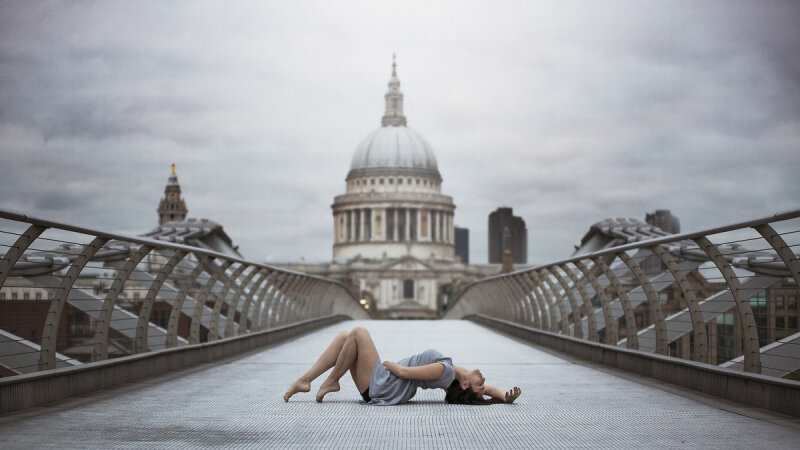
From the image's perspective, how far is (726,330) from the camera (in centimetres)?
1144

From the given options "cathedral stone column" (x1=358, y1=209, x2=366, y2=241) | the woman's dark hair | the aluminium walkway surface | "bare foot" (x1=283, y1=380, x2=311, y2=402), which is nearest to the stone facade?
"cathedral stone column" (x1=358, y1=209, x2=366, y2=241)

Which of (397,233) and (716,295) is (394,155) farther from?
(716,295)

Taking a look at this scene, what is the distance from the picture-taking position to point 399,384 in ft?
27.6

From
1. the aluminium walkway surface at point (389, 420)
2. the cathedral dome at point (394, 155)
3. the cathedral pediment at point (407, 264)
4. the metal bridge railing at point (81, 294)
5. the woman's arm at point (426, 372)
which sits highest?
the cathedral dome at point (394, 155)

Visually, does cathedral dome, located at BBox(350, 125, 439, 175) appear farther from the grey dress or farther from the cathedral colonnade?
the grey dress

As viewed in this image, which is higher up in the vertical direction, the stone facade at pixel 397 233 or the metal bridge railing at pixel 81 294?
the stone facade at pixel 397 233

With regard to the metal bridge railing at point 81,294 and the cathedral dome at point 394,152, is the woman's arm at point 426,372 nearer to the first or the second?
the metal bridge railing at point 81,294

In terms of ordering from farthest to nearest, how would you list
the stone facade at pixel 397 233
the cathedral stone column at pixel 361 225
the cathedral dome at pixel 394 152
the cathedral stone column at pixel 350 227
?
1. the cathedral dome at pixel 394 152
2. the cathedral stone column at pixel 350 227
3. the cathedral stone column at pixel 361 225
4. the stone facade at pixel 397 233

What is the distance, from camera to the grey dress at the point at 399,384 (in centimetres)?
831

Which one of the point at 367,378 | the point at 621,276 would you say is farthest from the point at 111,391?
the point at 621,276

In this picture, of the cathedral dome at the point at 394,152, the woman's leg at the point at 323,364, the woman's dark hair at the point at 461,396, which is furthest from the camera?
the cathedral dome at the point at 394,152

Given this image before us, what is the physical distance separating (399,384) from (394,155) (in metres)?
182

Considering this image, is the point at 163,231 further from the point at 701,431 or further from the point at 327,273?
the point at 327,273

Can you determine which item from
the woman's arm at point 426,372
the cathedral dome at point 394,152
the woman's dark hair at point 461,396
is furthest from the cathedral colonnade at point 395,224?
the woman's arm at point 426,372
